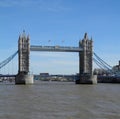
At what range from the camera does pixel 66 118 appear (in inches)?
1100

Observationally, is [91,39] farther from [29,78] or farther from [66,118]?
[66,118]

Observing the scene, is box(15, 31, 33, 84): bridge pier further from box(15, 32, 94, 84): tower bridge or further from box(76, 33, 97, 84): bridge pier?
box(76, 33, 97, 84): bridge pier

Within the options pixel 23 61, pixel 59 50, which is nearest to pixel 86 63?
pixel 59 50

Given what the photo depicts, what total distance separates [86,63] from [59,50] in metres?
13.1

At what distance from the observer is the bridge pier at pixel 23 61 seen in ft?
412

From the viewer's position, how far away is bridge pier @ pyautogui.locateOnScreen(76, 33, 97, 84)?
136 m

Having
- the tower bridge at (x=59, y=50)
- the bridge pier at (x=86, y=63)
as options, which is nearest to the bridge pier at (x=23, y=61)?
the tower bridge at (x=59, y=50)

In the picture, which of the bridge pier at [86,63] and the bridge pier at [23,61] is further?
the bridge pier at [86,63]

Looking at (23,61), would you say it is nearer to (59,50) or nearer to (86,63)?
(59,50)

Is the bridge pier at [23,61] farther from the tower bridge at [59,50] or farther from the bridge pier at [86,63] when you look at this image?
the bridge pier at [86,63]

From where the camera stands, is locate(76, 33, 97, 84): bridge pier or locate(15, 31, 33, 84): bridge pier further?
locate(76, 33, 97, 84): bridge pier

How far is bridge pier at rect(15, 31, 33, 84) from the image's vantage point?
125500mm

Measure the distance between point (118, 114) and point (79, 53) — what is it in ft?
375

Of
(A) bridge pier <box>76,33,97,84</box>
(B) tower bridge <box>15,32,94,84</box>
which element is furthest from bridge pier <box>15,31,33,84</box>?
(A) bridge pier <box>76,33,97,84</box>
